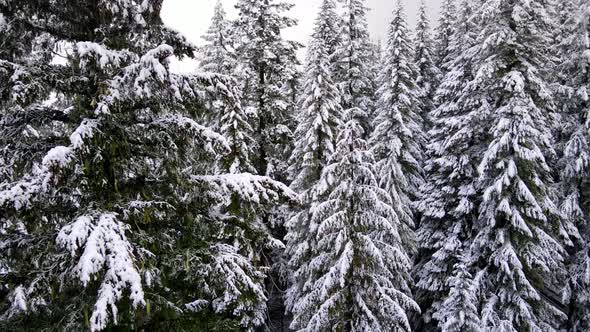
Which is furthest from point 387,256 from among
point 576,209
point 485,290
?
point 576,209

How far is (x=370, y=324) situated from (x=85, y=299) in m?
10.2

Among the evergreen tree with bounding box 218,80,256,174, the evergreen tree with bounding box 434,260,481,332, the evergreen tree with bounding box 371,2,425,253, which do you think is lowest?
the evergreen tree with bounding box 434,260,481,332

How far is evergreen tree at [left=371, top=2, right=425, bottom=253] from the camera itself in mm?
21281

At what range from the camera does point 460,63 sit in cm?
2206

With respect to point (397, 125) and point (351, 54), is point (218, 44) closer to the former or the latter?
point (351, 54)

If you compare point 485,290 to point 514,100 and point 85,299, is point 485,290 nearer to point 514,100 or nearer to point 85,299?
point 514,100


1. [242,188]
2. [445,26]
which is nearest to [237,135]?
[242,188]

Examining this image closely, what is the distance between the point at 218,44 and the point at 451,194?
1638cm

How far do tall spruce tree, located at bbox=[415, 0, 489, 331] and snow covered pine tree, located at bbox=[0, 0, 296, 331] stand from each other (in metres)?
14.4

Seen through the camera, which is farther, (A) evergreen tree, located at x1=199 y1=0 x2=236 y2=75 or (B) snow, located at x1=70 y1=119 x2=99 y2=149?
(A) evergreen tree, located at x1=199 y1=0 x2=236 y2=75

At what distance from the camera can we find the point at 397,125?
22219 millimetres

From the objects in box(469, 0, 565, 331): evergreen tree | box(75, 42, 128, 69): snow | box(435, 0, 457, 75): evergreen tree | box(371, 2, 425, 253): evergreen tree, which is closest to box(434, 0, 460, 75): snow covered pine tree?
box(435, 0, 457, 75): evergreen tree

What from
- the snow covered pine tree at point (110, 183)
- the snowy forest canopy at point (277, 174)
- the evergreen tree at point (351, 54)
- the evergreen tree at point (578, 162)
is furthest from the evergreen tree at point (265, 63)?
the evergreen tree at point (578, 162)

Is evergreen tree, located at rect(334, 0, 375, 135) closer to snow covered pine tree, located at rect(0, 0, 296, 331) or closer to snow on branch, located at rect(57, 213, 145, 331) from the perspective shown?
snow covered pine tree, located at rect(0, 0, 296, 331)
